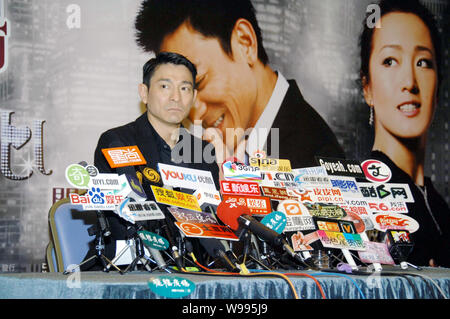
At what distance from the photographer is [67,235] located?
8.94ft

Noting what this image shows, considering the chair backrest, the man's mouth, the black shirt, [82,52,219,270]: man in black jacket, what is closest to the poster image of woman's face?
the man's mouth

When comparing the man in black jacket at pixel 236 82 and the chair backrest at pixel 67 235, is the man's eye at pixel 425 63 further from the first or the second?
the chair backrest at pixel 67 235

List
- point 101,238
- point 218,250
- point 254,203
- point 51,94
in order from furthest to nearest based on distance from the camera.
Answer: point 51,94
point 254,203
point 218,250
point 101,238

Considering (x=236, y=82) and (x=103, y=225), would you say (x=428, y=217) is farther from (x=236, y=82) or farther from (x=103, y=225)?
(x=103, y=225)

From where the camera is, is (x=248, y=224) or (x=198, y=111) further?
(x=198, y=111)

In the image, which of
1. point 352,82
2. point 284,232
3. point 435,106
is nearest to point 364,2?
point 352,82

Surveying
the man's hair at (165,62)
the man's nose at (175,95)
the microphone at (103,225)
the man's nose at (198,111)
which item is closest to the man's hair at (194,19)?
the man's nose at (198,111)

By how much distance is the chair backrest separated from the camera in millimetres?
2678

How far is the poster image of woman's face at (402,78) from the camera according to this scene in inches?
177

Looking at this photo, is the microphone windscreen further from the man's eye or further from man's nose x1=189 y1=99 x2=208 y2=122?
the man's eye

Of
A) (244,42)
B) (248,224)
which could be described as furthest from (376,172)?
(244,42)

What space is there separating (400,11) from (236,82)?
1.64 meters
